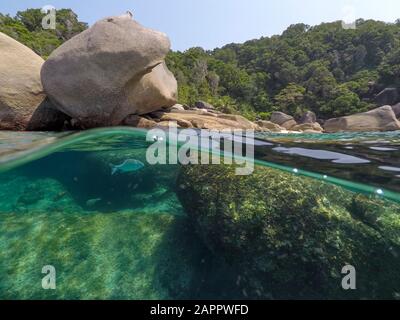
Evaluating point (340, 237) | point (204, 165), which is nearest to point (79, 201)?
point (204, 165)

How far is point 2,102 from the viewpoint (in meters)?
8.70

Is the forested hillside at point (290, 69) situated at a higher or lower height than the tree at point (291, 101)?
higher

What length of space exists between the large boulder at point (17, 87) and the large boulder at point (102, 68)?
0.88 meters

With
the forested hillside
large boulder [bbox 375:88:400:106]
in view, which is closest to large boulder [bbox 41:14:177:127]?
the forested hillside

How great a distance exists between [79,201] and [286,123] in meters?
27.2

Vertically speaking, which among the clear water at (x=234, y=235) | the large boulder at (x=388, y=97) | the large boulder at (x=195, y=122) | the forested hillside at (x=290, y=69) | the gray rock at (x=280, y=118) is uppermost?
the forested hillside at (x=290, y=69)

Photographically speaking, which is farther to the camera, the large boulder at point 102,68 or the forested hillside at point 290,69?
the forested hillside at point 290,69

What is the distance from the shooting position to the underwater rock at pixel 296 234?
4.29 meters

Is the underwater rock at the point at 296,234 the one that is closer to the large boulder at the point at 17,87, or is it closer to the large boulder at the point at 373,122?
the large boulder at the point at 17,87

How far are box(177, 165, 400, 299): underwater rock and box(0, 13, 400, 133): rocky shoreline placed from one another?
504cm

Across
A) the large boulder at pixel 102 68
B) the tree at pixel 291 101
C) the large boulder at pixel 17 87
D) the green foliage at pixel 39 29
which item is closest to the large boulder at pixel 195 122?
the large boulder at pixel 102 68

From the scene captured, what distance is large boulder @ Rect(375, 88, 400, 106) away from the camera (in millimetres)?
49562

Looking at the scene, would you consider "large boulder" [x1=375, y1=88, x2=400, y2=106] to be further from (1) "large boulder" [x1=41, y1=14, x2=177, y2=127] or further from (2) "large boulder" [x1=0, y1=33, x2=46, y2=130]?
(2) "large boulder" [x1=0, y1=33, x2=46, y2=130]

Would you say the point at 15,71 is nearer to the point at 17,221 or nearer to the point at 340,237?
the point at 17,221
